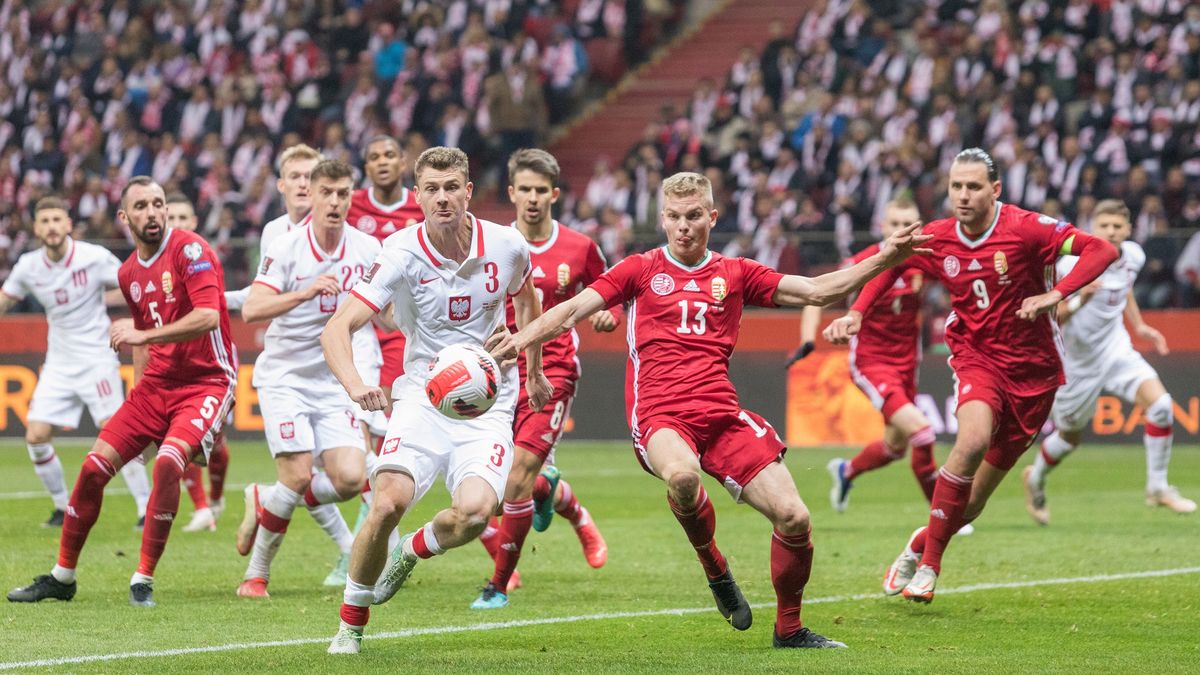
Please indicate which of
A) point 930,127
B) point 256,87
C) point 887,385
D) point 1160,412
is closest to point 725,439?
point 887,385

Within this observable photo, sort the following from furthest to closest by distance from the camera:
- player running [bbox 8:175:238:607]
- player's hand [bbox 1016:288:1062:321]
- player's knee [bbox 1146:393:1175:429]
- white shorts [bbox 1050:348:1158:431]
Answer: player's knee [bbox 1146:393:1175:429] < white shorts [bbox 1050:348:1158:431] < player running [bbox 8:175:238:607] < player's hand [bbox 1016:288:1062:321]

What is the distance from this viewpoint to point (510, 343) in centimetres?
765

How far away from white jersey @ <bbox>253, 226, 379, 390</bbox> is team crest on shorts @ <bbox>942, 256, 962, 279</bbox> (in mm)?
3251

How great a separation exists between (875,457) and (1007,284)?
168 inches

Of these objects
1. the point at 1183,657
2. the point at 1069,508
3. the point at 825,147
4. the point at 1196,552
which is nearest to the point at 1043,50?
the point at 825,147

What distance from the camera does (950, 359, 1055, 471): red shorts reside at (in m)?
9.22

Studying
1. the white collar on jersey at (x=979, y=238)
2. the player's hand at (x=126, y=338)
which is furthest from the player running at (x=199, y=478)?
the white collar on jersey at (x=979, y=238)

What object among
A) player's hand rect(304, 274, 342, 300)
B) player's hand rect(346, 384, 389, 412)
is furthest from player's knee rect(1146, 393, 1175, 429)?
player's hand rect(346, 384, 389, 412)

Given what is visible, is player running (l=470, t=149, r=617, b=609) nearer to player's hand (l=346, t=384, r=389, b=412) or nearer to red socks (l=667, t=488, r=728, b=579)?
red socks (l=667, t=488, r=728, b=579)

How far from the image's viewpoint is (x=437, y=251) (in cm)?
789

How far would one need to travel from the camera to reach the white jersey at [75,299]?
554 inches

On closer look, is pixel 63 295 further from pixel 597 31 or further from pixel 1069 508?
pixel 597 31

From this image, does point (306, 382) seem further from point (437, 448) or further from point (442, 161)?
point (442, 161)

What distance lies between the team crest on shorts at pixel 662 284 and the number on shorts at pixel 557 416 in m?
1.73
